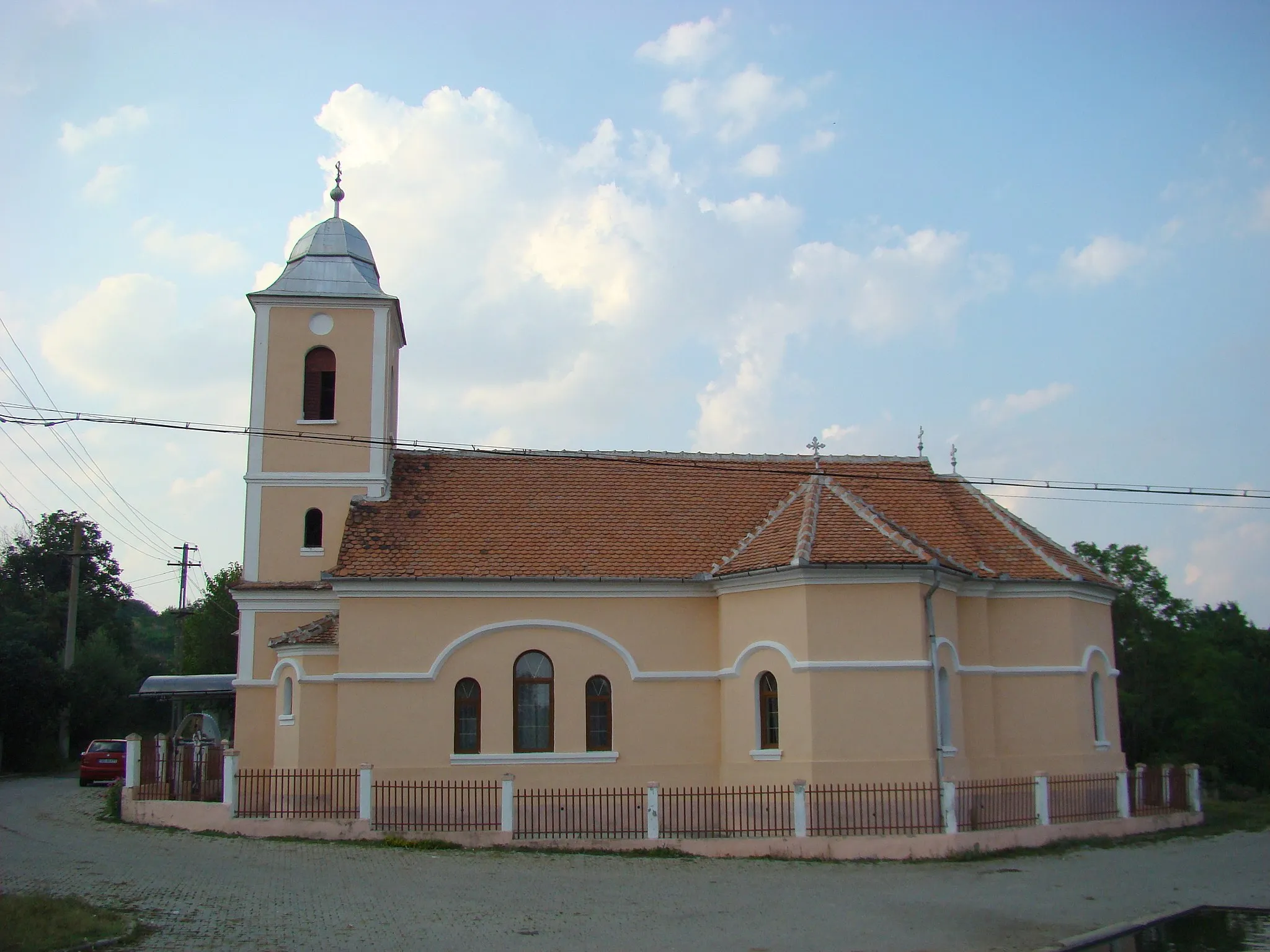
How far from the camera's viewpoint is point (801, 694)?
21656mm

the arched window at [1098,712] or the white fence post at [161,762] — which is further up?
the arched window at [1098,712]

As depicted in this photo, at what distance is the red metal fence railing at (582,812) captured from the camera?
20.8m

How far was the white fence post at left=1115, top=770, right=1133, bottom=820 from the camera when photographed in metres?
23.0

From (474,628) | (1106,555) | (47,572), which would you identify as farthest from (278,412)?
(47,572)

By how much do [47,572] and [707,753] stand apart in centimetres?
5786

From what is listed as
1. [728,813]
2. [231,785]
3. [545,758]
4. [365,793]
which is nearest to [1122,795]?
[728,813]

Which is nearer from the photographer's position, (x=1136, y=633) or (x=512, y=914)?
(x=512, y=914)

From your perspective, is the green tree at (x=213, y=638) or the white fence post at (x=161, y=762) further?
the green tree at (x=213, y=638)

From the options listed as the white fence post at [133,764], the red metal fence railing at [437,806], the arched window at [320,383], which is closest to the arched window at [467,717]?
the red metal fence railing at [437,806]

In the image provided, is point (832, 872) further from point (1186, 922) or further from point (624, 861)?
point (1186, 922)

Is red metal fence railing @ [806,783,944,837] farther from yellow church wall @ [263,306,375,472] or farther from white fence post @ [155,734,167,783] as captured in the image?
white fence post @ [155,734,167,783]

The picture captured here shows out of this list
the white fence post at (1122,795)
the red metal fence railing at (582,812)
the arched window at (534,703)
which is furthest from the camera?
the arched window at (534,703)

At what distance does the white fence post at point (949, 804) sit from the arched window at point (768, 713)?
3580mm

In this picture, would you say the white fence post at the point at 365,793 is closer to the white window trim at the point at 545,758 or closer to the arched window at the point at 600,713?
the white window trim at the point at 545,758
